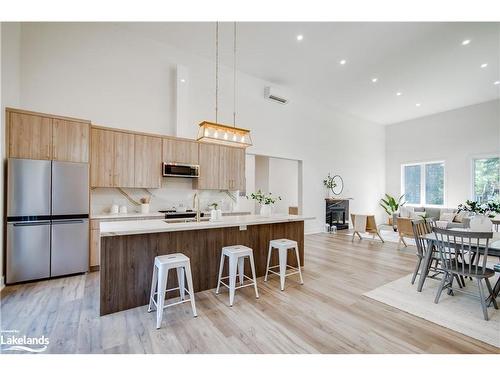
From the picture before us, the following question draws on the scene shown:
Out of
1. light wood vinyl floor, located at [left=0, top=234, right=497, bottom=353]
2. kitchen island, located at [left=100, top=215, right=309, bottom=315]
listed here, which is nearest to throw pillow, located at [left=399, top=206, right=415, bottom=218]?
light wood vinyl floor, located at [left=0, top=234, right=497, bottom=353]

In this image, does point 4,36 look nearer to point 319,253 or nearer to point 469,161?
point 319,253

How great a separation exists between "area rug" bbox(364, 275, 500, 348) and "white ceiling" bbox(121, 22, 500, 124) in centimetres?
423

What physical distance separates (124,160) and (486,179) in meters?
10.1

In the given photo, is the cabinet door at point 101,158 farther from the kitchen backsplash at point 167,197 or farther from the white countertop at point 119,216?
the white countertop at point 119,216

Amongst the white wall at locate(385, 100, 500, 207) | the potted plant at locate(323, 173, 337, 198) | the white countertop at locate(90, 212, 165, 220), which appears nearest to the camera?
the white countertop at locate(90, 212, 165, 220)

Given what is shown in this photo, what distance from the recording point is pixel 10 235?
10.0ft

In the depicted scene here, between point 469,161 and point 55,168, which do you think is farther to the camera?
point 469,161

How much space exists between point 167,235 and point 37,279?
2.09 meters

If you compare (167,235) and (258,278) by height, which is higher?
(167,235)

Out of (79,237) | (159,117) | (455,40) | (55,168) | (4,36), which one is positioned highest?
(455,40)

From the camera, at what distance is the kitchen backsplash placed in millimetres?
4246

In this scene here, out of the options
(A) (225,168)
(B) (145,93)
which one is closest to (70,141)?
(B) (145,93)

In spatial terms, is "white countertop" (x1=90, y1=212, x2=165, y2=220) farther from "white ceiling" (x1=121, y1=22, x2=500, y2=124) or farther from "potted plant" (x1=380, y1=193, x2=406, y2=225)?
"potted plant" (x1=380, y1=193, x2=406, y2=225)

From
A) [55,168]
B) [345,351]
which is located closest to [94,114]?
[55,168]
